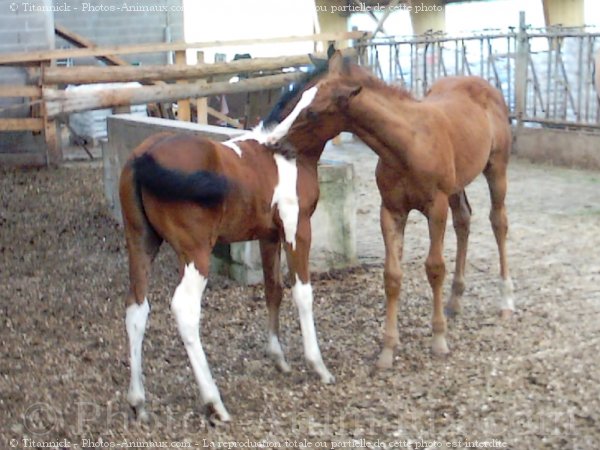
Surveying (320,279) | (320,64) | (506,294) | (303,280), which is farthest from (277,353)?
(320,279)

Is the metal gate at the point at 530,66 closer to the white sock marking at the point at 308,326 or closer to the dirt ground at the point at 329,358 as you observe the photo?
the dirt ground at the point at 329,358

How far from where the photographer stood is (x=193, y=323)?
167 inches

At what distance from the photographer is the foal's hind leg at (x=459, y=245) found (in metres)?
5.91

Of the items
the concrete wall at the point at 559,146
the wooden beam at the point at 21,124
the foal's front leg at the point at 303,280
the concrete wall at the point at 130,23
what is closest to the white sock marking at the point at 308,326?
the foal's front leg at the point at 303,280

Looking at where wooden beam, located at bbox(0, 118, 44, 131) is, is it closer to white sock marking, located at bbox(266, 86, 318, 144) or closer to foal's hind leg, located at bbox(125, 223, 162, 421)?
white sock marking, located at bbox(266, 86, 318, 144)

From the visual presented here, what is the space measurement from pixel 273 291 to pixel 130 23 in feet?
47.1

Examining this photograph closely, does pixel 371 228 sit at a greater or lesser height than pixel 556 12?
lesser

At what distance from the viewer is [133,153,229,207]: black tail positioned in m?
4.20

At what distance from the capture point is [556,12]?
57.1 feet

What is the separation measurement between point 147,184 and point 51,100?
27.0ft

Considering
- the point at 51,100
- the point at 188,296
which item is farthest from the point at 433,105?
the point at 51,100

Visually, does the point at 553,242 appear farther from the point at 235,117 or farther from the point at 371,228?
the point at 235,117

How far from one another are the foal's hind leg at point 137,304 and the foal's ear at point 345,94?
1.12 m

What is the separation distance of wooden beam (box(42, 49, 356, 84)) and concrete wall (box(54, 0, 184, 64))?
17.3 feet
